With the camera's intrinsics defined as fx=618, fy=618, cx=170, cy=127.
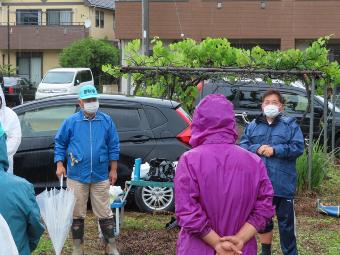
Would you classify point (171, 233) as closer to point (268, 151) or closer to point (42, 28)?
point (268, 151)

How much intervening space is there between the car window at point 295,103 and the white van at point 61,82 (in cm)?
1637

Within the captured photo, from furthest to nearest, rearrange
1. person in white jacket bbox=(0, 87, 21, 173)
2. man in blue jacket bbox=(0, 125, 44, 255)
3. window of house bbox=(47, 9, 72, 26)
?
window of house bbox=(47, 9, 72, 26), person in white jacket bbox=(0, 87, 21, 173), man in blue jacket bbox=(0, 125, 44, 255)

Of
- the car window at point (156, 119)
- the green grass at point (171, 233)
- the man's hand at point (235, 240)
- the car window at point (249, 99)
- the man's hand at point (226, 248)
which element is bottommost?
the green grass at point (171, 233)

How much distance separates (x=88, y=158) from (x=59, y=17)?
128 ft

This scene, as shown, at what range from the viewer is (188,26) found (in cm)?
2862

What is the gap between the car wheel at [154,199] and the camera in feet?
27.3

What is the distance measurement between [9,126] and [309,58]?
522 centimetres

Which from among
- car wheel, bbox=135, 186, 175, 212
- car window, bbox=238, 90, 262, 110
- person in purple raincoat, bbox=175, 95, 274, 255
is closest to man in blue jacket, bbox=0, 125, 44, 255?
person in purple raincoat, bbox=175, 95, 274, 255

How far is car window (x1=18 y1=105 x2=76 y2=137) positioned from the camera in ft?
27.8

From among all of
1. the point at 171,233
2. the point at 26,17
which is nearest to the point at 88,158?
the point at 171,233

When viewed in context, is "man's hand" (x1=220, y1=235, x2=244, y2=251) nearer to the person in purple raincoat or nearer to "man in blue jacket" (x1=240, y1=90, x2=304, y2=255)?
the person in purple raincoat

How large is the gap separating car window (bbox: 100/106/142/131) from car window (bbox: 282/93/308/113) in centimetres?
525

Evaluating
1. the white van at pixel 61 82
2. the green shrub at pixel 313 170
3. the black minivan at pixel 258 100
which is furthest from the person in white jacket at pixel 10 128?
the white van at pixel 61 82

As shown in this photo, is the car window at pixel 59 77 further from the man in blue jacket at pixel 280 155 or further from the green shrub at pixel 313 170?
the man in blue jacket at pixel 280 155
